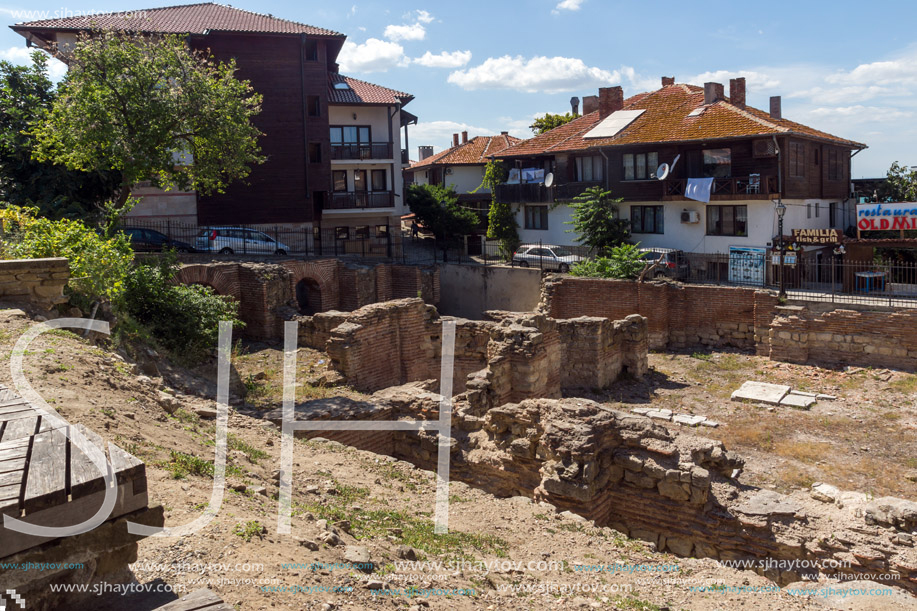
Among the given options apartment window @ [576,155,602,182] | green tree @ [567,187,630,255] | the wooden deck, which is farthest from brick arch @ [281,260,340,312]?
the wooden deck

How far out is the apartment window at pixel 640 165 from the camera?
31016mm

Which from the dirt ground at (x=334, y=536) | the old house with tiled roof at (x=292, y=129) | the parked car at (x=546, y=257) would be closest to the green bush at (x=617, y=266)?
the parked car at (x=546, y=257)

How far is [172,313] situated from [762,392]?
1398 centimetres

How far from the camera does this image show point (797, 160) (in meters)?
27.7

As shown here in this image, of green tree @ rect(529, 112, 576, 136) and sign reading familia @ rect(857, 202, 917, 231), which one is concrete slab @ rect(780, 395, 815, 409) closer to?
sign reading familia @ rect(857, 202, 917, 231)

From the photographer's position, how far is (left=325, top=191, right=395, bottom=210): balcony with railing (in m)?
34.9

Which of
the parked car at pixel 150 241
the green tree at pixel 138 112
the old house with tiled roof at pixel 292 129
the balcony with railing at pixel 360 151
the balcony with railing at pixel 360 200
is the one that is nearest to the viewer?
the green tree at pixel 138 112

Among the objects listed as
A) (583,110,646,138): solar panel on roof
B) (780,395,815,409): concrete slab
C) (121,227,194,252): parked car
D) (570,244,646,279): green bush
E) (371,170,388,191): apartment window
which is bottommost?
(780,395,815,409): concrete slab

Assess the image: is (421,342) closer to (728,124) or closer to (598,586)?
(598,586)

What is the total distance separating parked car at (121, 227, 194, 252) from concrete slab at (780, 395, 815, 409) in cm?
2067

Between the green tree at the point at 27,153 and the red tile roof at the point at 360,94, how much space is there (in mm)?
13219

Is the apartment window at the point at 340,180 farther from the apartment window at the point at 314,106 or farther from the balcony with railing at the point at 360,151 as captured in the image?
the apartment window at the point at 314,106

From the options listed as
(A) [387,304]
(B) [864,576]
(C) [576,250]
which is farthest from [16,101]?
(B) [864,576]

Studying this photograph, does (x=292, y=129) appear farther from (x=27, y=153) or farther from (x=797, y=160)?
(x=797, y=160)
